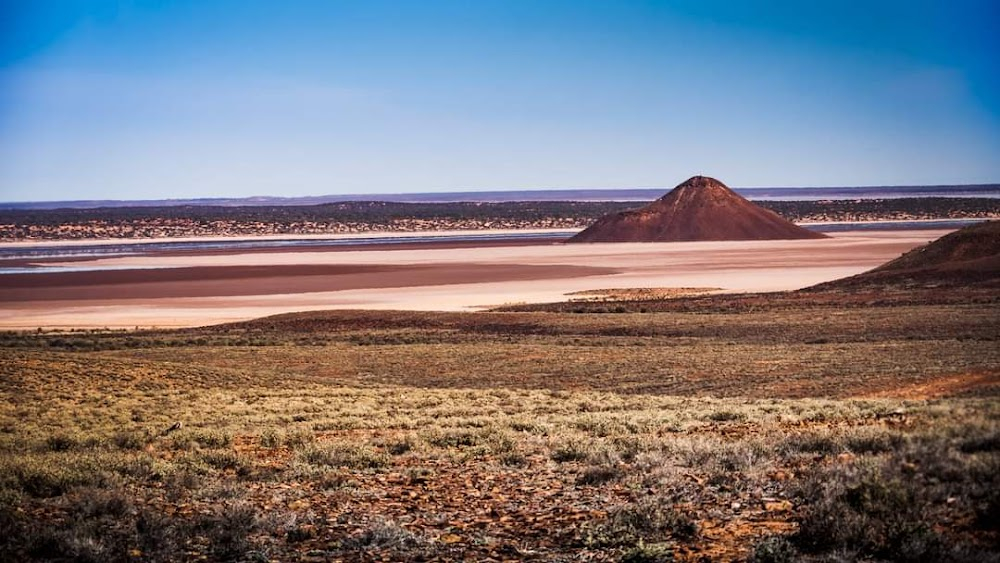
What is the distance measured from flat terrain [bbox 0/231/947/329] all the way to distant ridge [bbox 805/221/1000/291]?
5290 millimetres

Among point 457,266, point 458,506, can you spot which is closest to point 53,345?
point 458,506

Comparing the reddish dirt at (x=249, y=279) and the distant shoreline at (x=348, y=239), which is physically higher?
the distant shoreline at (x=348, y=239)

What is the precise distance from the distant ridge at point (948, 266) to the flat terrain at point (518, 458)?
1760 centimetres

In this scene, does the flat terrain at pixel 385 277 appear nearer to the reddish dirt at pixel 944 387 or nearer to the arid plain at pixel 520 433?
the arid plain at pixel 520 433

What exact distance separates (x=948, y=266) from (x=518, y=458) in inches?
1573

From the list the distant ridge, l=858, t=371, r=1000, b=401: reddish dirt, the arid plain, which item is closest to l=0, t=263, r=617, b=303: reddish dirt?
the arid plain

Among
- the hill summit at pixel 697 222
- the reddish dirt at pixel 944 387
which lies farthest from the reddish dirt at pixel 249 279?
the reddish dirt at pixel 944 387

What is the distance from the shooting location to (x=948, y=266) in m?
46.1

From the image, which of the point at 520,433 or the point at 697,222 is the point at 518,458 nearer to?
the point at 520,433

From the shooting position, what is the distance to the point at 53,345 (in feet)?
111

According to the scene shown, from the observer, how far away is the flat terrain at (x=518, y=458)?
7809 millimetres

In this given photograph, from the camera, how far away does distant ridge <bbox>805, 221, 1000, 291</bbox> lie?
140 ft

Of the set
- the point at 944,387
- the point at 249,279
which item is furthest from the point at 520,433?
the point at 249,279

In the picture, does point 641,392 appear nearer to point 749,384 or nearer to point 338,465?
point 749,384
